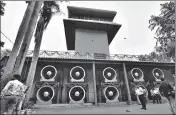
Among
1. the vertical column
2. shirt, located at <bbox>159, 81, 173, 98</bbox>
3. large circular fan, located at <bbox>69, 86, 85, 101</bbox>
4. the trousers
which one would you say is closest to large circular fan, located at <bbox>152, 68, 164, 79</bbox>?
shirt, located at <bbox>159, 81, 173, 98</bbox>

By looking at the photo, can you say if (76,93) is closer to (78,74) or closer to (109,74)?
(78,74)

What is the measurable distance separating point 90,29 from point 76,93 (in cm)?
1004

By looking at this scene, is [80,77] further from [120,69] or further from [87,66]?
[120,69]

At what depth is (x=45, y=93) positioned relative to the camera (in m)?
9.45

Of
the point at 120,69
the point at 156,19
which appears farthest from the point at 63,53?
the point at 156,19

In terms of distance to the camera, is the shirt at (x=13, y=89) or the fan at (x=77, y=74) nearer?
the shirt at (x=13, y=89)

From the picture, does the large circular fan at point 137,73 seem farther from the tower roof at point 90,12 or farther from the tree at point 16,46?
the tree at point 16,46

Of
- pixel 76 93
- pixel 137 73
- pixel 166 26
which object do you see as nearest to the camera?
pixel 76 93

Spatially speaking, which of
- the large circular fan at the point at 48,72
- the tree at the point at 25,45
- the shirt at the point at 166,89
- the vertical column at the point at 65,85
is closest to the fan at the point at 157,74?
the shirt at the point at 166,89

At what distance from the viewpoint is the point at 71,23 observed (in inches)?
602

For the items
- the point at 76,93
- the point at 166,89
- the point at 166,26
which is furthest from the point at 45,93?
the point at 166,26

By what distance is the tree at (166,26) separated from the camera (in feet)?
47.3

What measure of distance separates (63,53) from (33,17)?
492cm

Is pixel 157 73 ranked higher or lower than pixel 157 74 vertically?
higher
